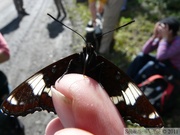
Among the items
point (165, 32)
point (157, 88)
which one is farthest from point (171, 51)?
point (157, 88)

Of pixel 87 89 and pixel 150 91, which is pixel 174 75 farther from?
pixel 87 89

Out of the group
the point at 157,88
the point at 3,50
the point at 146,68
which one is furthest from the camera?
the point at 146,68

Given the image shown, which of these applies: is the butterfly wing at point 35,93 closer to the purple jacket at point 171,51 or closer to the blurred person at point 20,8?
the blurred person at point 20,8

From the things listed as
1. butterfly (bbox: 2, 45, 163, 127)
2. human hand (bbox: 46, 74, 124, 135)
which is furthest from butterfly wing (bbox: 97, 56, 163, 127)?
human hand (bbox: 46, 74, 124, 135)

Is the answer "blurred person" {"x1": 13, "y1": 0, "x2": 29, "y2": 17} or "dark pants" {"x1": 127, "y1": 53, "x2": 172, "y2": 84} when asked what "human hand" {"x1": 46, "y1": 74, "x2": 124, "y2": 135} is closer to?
"blurred person" {"x1": 13, "y1": 0, "x2": 29, "y2": 17}

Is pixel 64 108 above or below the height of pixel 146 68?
above

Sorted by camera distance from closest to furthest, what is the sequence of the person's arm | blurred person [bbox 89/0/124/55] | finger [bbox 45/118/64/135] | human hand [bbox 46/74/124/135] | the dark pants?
human hand [bbox 46/74/124/135], finger [bbox 45/118/64/135], the person's arm, the dark pants, blurred person [bbox 89/0/124/55]

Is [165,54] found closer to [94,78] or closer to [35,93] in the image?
[94,78]
